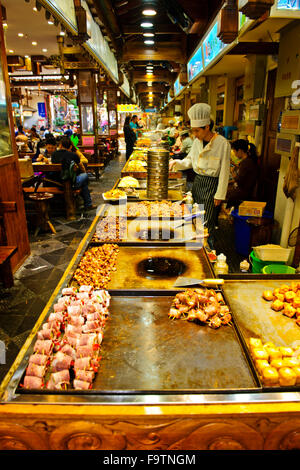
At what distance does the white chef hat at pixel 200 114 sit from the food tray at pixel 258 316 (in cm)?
243

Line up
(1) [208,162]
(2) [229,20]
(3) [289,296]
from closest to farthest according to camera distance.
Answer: (3) [289,296] < (2) [229,20] < (1) [208,162]

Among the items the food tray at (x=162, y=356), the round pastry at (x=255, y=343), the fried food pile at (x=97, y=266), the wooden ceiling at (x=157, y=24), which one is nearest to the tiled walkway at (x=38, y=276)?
the fried food pile at (x=97, y=266)

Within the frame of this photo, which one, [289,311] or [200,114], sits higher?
[200,114]

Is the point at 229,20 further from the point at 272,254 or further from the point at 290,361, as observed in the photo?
the point at 290,361

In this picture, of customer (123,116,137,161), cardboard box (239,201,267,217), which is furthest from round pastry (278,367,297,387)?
customer (123,116,137,161)

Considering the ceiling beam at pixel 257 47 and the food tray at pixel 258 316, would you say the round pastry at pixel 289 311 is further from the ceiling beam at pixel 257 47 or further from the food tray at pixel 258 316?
the ceiling beam at pixel 257 47

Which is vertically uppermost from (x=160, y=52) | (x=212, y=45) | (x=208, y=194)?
(x=160, y=52)

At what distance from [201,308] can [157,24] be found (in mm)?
8863

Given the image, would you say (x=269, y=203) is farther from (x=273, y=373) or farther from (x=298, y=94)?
(x=273, y=373)

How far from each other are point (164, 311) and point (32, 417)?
0.98 meters

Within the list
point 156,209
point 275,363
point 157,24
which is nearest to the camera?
point 275,363

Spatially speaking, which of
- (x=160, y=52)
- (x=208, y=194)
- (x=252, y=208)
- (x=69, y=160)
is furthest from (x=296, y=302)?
(x=160, y=52)

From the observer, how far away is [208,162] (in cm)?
435
